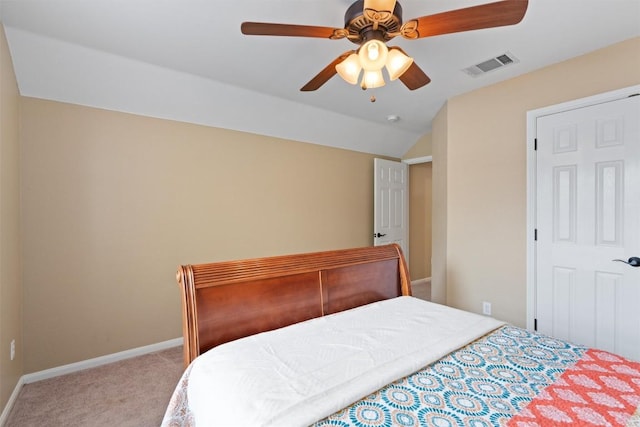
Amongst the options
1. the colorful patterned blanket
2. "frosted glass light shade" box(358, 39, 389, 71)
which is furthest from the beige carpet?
"frosted glass light shade" box(358, 39, 389, 71)

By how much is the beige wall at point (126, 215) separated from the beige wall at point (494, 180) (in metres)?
1.89

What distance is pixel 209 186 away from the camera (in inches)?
126

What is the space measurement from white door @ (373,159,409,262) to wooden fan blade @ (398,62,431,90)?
2.50m

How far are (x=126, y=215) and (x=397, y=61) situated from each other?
2.59 m

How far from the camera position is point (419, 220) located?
17.6 feet

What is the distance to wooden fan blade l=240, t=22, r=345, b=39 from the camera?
1.51 metres

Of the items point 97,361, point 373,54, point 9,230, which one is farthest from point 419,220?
point 9,230

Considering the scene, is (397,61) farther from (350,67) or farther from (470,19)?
(470,19)

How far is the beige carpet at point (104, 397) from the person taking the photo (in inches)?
75.9

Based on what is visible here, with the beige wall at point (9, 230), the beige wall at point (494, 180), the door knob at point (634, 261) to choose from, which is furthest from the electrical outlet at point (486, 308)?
the beige wall at point (9, 230)

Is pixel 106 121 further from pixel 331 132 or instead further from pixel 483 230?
pixel 483 230

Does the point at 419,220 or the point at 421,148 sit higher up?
the point at 421,148

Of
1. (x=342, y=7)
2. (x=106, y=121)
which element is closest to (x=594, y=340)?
(x=342, y=7)

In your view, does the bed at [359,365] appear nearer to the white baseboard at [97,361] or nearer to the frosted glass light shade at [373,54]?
the frosted glass light shade at [373,54]
